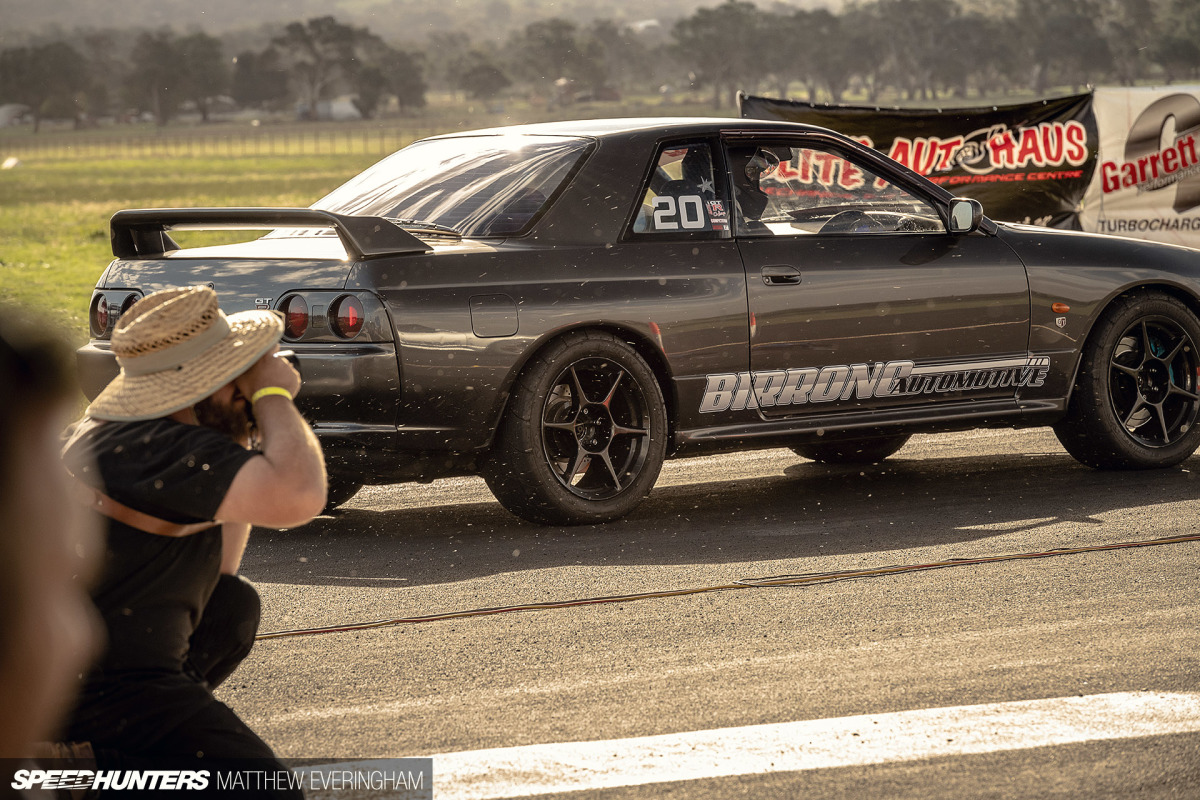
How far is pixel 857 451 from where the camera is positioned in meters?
8.26

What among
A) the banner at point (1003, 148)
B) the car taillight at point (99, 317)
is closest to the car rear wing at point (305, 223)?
the car taillight at point (99, 317)

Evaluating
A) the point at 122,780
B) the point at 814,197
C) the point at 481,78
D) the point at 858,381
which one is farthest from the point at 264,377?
the point at 481,78

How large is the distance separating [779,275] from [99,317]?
2.78 metres

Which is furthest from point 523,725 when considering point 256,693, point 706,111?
point 706,111

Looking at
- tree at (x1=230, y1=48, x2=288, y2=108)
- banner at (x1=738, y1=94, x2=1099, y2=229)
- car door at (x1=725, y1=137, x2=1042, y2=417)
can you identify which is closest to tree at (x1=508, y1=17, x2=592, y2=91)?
tree at (x1=230, y1=48, x2=288, y2=108)

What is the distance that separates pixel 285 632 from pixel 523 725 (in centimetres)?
122

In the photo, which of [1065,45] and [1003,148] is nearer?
[1003,148]

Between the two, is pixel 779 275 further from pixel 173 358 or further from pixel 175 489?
pixel 175 489

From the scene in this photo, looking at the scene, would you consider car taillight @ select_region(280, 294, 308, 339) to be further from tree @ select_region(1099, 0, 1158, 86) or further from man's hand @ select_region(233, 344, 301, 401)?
tree @ select_region(1099, 0, 1158, 86)

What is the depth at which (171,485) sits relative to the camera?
9.20 ft

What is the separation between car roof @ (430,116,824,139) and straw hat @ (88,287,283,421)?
12.8ft

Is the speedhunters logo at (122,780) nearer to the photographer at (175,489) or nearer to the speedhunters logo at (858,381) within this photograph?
the photographer at (175,489)

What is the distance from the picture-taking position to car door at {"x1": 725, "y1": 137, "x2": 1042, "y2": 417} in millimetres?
6598

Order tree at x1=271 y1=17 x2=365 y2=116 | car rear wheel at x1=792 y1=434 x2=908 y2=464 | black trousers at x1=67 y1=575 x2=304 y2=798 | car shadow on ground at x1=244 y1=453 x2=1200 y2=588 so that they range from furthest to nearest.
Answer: tree at x1=271 y1=17 x2=365 y2=116 → car rear wheel at x1=792 y1=434 x2=908 y2=464 → car shadow on ground at x1=244 y1=453 x2=1200 y2=588 → black trousers at x1=67 y1=575 x2=304 y2=798
